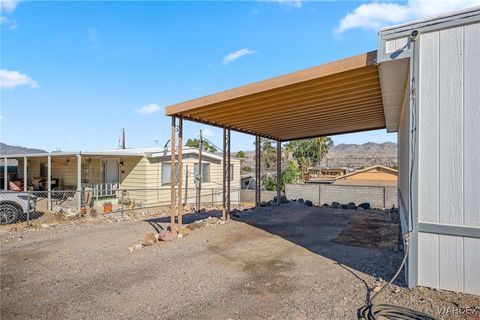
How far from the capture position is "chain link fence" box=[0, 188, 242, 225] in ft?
28.1

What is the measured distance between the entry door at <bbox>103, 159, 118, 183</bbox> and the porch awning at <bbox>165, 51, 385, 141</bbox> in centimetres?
715

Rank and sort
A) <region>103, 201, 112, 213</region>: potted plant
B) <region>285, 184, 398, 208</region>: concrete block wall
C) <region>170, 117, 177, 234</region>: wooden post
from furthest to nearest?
1. <region>285, 184, 398, 208</region>: concrete block wall
2. <region>103, 201, 112, 213</region>: potted plant
3. <region>170, 117, 177, 234</region>: wooden post

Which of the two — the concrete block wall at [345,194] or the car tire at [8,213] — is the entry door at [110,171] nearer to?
the car tire at [8,213]

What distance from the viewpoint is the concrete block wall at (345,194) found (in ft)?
41.3

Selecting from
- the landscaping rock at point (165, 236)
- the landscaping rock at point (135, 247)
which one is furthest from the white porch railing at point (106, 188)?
the landscaping rock at point (135, 247)

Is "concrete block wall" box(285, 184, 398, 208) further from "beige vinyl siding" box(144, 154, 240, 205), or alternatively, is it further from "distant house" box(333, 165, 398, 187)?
"distant house" box(333, 165, 398, 187)

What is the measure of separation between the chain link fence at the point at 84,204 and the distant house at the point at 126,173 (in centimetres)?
5

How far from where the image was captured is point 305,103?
20.5 feet

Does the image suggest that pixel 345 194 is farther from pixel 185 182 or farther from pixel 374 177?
pixel 374 177

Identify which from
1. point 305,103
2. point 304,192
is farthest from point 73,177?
point 305,103

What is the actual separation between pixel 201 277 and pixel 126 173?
9772 millimetres

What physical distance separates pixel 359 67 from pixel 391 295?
2.89 metres

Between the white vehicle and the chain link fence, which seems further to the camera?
the chain link fence

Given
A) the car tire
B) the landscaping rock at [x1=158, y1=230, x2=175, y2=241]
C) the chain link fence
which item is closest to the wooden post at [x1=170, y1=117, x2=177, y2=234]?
the landscaping rock at [x1=158, y1=230, x2=175, y2=241]
